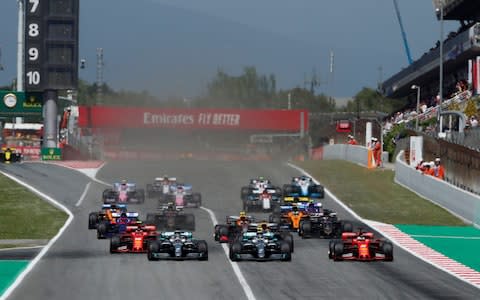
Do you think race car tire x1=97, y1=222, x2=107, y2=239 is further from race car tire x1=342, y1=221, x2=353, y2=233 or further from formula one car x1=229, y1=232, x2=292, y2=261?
race car tire x1=342, y1=221, x2=353, y2=233

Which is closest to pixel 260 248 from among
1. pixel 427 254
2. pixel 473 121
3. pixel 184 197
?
pixel 427 254

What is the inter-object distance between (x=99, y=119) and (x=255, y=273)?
79.6m

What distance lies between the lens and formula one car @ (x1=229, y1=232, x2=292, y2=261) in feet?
109

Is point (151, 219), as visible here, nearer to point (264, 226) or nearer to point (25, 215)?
point (264, 226)

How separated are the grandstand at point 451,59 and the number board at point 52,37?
32359mm

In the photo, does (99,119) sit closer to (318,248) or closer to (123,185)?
(123,185)

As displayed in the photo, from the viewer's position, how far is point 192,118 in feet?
352

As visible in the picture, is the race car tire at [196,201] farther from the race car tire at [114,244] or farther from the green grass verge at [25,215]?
the race car tire at [114,244]

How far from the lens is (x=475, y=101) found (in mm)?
82625

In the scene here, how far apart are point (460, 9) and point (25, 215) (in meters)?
74.2

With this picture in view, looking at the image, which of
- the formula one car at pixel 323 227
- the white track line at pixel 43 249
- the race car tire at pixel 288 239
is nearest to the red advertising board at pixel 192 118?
the white track line at pixel 43 249

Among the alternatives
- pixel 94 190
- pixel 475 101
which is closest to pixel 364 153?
pixel 475 101

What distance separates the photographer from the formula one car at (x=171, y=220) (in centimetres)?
4222

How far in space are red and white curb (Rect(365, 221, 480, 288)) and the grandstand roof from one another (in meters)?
66.8
